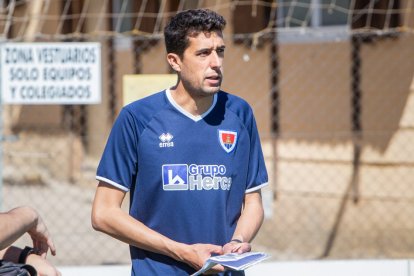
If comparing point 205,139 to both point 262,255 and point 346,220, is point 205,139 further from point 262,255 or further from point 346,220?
point 346,220

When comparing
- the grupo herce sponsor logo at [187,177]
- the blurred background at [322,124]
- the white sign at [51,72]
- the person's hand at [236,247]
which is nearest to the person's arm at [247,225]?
the person's hand at [236,247]

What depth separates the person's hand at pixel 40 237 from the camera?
352cm

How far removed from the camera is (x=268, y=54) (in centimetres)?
969

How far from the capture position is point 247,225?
3740mm

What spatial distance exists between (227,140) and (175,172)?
0.83 ft

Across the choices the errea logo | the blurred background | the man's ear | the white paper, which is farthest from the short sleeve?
the blurred background

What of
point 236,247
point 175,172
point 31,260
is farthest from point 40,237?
point 236,247

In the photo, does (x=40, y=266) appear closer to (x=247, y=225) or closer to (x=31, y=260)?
(x=31, y=260)

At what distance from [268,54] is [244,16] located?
0.51 meters

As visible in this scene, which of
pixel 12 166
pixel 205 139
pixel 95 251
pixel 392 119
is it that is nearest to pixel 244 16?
pixel 392 119

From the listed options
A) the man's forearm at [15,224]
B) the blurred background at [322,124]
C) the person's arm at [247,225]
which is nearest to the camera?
the man's forearm at [15,224]

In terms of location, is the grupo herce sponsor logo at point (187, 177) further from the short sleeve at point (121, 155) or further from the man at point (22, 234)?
the man at point (22, 234)

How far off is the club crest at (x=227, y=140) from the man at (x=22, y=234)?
77cm

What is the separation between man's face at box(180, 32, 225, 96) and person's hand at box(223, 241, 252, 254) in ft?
1.92
